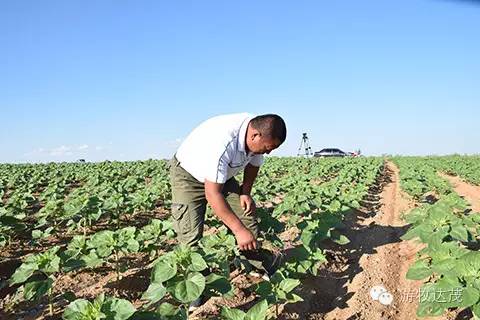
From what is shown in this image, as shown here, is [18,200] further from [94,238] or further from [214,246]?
[214,246]

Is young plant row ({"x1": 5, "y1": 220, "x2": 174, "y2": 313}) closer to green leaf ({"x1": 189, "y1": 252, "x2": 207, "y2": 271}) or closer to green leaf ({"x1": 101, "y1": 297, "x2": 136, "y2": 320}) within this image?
green leaf ({"x1": 189, "y1": 252, "x2": 207, "y2": 271})

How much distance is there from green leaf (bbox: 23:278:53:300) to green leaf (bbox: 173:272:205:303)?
124 centimetres

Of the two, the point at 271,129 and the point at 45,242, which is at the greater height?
the point at 271,129

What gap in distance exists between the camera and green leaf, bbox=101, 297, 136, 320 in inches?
88.6

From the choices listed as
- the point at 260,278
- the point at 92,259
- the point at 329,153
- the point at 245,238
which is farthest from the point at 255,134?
the point at 329,153

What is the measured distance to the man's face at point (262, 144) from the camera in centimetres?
343

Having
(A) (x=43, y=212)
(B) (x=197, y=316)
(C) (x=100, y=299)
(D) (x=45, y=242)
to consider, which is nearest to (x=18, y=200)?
(A) (x=43, y=212)

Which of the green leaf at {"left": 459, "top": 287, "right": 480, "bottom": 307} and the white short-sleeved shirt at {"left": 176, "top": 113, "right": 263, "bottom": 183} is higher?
the white short-sleeved shirt at {"left": 176, "top": 113, "right": 263, "bottom": 183}

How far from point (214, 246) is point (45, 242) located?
12.2 ft

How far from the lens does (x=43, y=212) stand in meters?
7.39

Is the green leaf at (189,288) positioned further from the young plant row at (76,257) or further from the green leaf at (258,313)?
the young plant row at (76,257)

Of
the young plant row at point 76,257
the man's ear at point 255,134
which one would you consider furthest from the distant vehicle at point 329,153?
the man's ear at point 255,134

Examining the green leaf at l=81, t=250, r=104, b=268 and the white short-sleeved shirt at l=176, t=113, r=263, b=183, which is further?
the green leaf at l=81, t=250, r=104, b=268

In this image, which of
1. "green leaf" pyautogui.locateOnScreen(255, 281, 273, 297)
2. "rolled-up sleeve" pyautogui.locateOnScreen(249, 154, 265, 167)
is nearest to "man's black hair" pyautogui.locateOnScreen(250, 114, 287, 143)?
"rolled-up sleeve" pyautogui.locateOnScreen(249, 154, 265, 167)
